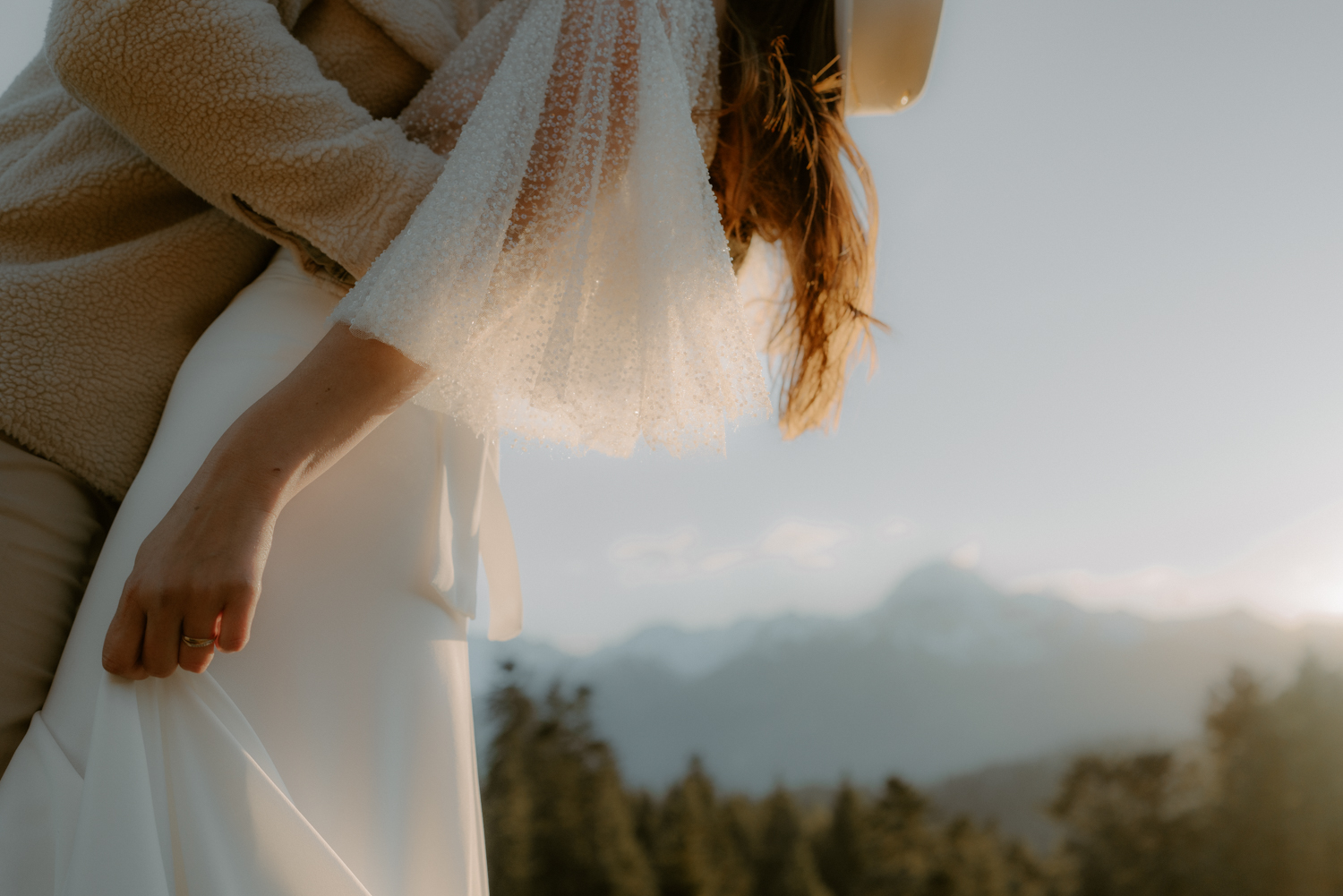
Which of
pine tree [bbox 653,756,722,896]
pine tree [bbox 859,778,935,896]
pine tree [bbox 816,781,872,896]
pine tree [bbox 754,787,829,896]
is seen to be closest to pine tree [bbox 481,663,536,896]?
pine tree [bbox 653,756,722,896]

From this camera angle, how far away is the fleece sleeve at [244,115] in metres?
0.38

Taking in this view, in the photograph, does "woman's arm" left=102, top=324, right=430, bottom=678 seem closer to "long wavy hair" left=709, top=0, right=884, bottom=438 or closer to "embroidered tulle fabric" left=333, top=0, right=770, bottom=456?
"embroidered tulle fabric" left=333, top=0, right=770, bottom=456

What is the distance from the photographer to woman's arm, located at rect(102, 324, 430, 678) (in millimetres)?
304

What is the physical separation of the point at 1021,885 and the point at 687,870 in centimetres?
89

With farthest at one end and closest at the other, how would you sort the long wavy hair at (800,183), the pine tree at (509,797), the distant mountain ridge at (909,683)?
the distant mountain ridge at (909,683) → the pine tree at (509,797) → the long wavy hair at (800,183)

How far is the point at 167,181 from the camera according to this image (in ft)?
1.44

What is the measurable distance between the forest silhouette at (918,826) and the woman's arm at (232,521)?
161 cm

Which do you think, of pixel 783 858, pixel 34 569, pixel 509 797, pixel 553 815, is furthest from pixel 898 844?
pixel 34 569

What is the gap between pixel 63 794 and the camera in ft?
1.07

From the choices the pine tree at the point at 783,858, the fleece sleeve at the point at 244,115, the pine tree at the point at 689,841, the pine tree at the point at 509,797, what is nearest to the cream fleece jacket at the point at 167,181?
the fleece sleeve at the point at 244,115

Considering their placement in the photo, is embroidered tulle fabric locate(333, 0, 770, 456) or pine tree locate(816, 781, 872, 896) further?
pine tree locate(816, 781, 872, 896)

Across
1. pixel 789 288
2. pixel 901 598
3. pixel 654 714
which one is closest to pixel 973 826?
pixel 901 598

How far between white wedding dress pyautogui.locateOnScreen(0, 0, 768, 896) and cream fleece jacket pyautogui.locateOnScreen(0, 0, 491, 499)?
0.10 ft

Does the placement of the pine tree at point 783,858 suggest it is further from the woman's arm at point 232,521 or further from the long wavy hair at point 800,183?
the woman's arm at point 232,521
